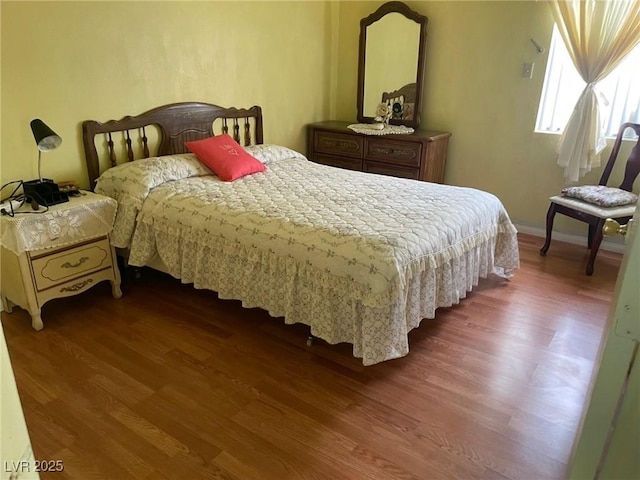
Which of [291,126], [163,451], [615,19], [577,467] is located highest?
[615,19]

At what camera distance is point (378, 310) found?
2.03 meters

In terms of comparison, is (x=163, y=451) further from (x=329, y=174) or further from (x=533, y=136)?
(x=533, y=136)

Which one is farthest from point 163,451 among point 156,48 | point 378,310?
point 156,48

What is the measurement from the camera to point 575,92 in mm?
3645

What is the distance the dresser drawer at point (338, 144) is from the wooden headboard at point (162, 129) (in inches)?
27.8

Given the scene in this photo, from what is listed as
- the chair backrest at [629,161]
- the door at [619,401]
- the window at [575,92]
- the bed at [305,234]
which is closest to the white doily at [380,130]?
the bed at [305,234]

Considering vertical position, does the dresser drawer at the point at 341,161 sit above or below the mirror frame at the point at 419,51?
below

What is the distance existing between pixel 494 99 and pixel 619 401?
3506 mm

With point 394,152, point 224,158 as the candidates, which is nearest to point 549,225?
point 394,152

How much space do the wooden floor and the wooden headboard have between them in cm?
91

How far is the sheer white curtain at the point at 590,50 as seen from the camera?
3207 mm

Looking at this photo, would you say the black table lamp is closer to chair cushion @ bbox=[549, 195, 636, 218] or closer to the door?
the door

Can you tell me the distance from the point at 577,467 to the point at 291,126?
381cm

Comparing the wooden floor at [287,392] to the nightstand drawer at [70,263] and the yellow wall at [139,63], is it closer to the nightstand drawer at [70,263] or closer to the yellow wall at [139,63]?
the nightstand drawer at [70,263]
